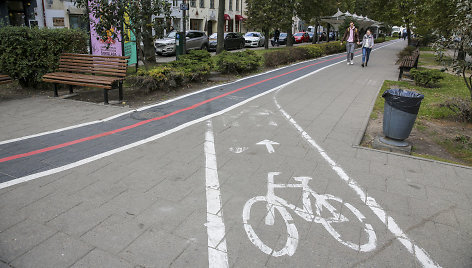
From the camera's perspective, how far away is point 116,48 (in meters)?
11.9

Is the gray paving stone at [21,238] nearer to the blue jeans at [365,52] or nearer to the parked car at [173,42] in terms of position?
the blue jeans at [365,52]

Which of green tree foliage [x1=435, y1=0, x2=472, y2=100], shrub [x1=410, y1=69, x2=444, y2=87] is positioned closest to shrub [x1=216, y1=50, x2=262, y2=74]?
shrub [x1=410, y1=69, x2=444, y2=87]

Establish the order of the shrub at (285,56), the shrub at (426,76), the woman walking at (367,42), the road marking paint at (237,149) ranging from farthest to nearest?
the woman walking at (367,42) < the shrub at (285,56) < the shrub at (426,76) < the road marking paint at (237,149)

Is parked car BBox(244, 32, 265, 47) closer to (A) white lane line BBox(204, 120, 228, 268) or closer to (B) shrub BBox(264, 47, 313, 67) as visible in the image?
(B) shrub BBox(264, 47, 313, 67)

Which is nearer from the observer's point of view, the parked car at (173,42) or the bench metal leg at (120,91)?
the bench metal leg at (120,91)

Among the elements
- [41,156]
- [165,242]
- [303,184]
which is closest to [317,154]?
[303,184]

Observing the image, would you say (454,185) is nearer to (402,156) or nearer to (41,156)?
(402,156)

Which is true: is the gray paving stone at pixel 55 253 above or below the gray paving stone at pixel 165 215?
below

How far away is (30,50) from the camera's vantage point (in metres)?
9.24

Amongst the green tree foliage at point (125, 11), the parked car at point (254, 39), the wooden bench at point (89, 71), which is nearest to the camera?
the wooden bench at point (89, 71)

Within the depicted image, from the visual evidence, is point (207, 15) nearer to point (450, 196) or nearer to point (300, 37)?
point (300, 37)

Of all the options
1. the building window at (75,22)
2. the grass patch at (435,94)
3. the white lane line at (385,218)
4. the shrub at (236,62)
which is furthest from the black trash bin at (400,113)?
the building window at (75,22)

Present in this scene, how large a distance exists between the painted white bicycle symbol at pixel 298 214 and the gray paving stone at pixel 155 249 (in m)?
0.69

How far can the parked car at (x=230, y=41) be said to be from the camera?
27031mm
